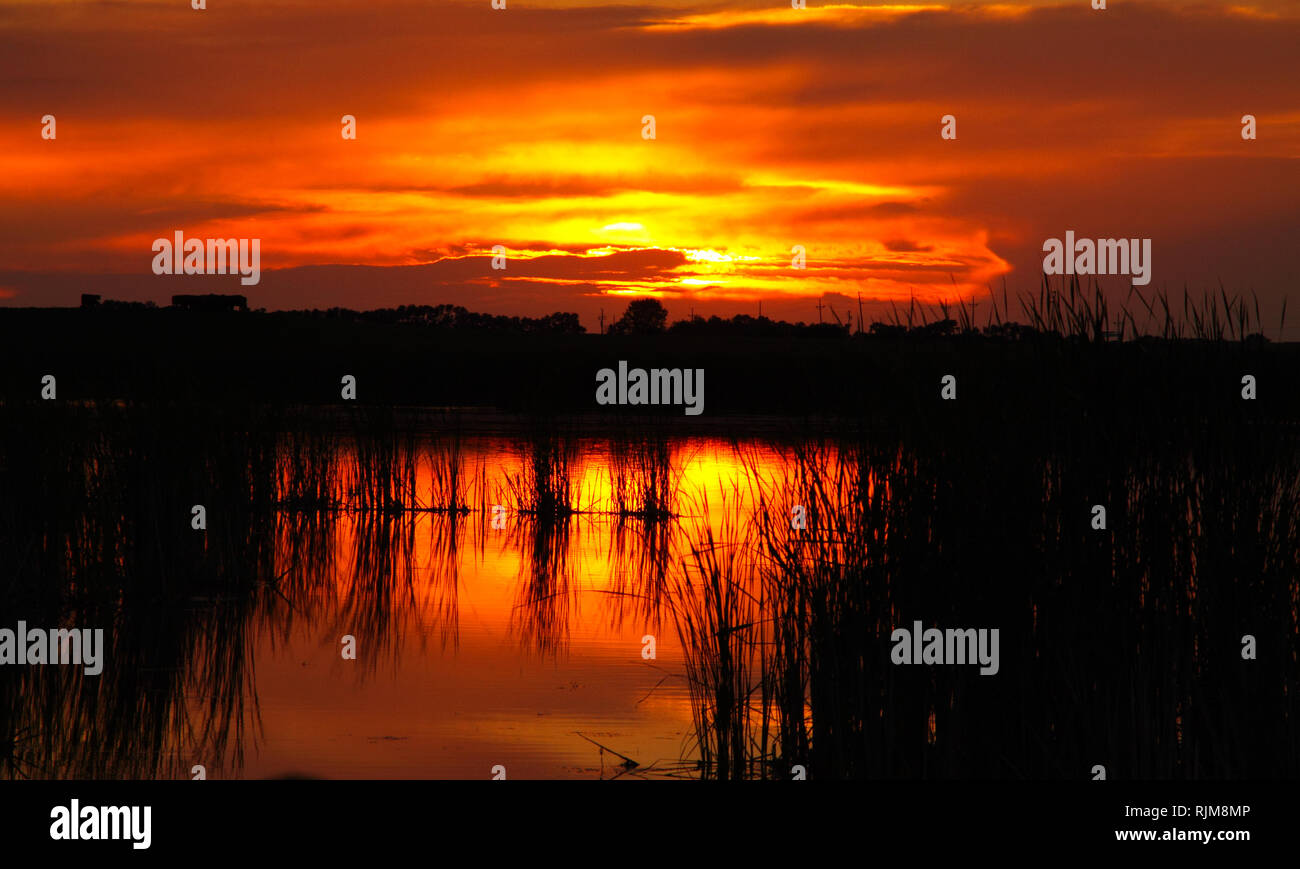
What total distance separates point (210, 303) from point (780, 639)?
169 feet

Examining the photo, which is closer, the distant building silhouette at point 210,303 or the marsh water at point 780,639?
the marsh water at point 780,639

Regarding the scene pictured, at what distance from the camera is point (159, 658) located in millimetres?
7023

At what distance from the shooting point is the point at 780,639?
5445 millimetres

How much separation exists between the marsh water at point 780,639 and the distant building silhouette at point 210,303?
4602cm

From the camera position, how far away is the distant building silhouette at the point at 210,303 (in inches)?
2065

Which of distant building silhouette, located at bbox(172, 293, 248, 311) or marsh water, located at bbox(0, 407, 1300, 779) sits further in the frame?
distant building silhouette, located at bbox(172, 293, 248, 311)

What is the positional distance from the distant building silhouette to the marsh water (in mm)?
46024

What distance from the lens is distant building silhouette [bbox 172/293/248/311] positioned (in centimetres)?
5244

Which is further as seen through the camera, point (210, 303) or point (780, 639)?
point (210, 303)

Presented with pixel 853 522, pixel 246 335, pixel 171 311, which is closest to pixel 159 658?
pixel 853 522

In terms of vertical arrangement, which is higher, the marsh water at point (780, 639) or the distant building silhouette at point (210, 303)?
the distant building silhouette at point (210, 303)

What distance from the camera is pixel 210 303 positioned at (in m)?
53.1
